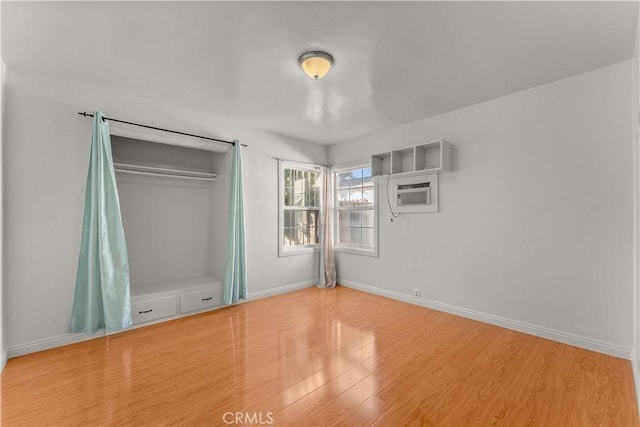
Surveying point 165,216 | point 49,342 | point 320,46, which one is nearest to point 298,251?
point 165,216

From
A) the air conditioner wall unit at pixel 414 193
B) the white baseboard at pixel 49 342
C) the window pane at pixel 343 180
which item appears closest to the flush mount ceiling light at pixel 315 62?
the air conditioner wall unit at pixel 414 193

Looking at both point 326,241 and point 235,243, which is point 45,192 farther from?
point 326,241

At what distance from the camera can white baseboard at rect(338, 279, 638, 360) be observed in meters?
2.54

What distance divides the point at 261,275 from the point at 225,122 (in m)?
2.30

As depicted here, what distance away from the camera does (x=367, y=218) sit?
484 cm

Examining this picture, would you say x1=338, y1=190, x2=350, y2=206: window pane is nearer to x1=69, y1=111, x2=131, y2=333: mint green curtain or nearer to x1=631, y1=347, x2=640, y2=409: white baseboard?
x1=69, y1=111, x2=131, y2=333: mint green curtain

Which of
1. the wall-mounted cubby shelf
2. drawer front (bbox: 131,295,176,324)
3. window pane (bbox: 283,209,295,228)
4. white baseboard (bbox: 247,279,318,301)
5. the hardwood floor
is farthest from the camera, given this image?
window pane (bbox: 283,209,295,228)

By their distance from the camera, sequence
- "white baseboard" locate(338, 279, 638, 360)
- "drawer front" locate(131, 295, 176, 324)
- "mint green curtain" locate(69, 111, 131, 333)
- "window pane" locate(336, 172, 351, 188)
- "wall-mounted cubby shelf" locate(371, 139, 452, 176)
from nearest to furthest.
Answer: "white baseboard" locate(338, 279, 638, 360) → "mint green curtain" locate(69, 111, 131, 333) → "drawer front" locate(131, 295, 176, 324) → "wall-mounted cubby shelf" locate(371, 139, 452, 176) → "window pane" locate(336, 172, 351, 188)

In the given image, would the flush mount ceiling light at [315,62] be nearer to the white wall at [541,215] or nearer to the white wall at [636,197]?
the white wall at [541,215]

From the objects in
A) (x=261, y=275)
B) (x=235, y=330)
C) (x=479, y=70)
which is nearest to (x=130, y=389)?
(x=235, y=330)

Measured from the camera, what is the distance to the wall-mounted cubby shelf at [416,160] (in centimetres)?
355

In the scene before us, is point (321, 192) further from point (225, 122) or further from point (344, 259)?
point (225, 122)

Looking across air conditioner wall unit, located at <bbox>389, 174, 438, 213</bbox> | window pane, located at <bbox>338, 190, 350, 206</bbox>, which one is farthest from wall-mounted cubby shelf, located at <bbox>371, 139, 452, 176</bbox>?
window pane, located at <bbox>338, 190, 350, 206</bbox>

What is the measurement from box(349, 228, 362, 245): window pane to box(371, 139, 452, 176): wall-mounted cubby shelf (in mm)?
1120
